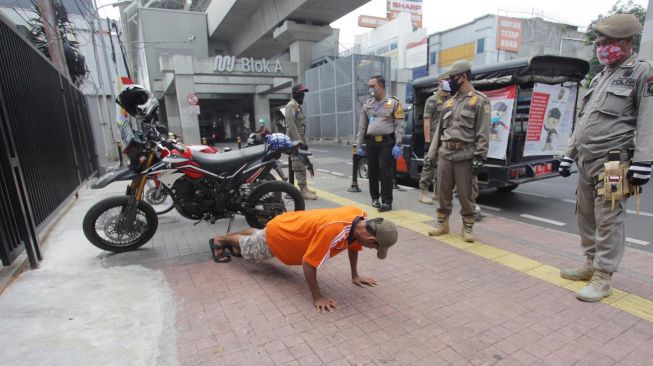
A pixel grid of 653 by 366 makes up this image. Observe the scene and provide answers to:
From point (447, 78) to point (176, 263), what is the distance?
3602mm

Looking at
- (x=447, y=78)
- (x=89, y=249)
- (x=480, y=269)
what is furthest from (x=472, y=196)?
(x=89, y=249)

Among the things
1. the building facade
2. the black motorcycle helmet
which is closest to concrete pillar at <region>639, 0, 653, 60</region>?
the black motorcycle helmet

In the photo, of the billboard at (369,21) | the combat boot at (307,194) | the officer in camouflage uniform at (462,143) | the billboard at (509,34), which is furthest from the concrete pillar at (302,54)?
the billboard at (369,21)

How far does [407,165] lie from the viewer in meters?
7.58

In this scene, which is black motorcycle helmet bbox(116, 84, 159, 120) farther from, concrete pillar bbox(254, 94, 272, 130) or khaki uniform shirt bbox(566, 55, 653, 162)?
concrete pillar bbox(254, 94, 272, 130)

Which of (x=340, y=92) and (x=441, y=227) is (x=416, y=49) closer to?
(x=340, y=92)

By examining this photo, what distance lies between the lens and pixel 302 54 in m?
23.8

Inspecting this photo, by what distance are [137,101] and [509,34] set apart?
104 ft

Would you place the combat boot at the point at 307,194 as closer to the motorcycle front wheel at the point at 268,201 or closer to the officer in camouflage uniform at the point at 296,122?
the officer in camouflage uniform at the point at 296,122

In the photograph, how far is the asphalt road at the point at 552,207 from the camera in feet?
15.8

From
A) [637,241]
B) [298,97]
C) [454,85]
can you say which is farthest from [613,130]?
[298,97]

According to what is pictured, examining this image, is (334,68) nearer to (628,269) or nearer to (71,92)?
(71,92)

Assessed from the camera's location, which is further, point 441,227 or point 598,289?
point 441,227

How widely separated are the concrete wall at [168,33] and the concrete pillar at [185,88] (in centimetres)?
869
